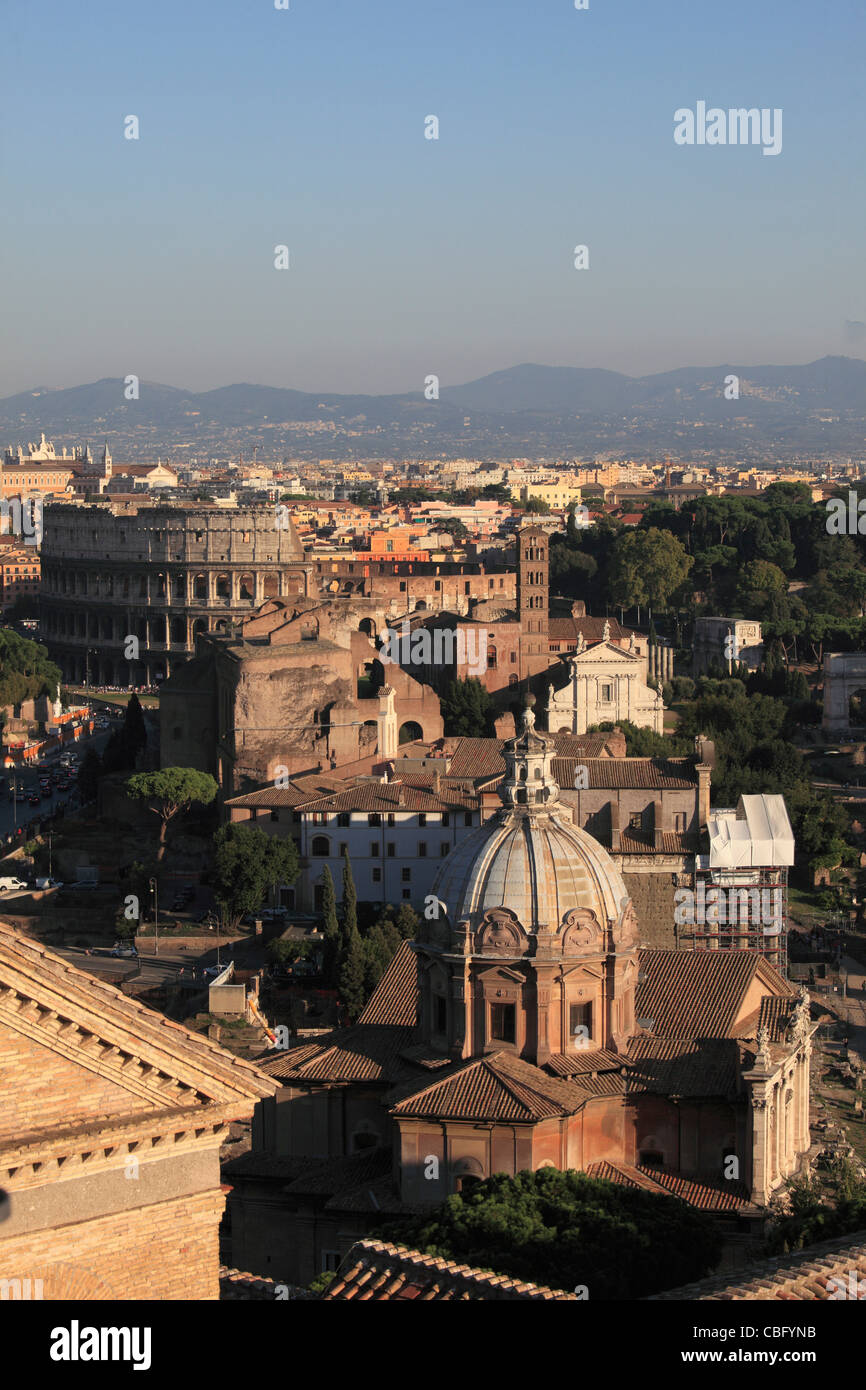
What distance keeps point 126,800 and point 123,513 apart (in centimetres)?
6361

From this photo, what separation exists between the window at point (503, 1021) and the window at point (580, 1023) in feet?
2.02

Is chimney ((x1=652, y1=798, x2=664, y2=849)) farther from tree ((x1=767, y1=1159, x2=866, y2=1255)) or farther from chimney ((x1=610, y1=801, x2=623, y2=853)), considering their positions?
tree ((x1=767, y1=1159, x2=866, y2=1255))

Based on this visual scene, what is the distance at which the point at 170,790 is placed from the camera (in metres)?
50.8

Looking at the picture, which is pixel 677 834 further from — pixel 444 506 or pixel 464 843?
pixel 444 506

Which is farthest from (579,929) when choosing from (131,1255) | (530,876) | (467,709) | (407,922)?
(467,709)

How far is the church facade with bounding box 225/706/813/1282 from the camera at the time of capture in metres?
22.8

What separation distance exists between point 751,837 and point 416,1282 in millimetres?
24216

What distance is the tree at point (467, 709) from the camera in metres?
62.9

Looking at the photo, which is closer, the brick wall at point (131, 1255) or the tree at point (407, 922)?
the brick wall at point (131, 1255)

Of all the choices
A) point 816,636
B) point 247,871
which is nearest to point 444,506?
point 816,636

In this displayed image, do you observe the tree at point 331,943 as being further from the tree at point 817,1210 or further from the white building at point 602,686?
the white building at point 602,686

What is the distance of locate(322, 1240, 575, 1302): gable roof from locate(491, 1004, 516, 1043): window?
6450 mm

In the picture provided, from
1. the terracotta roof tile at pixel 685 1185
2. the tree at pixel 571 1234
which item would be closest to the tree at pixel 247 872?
the terracotta roof tile at pixel 685 1185
